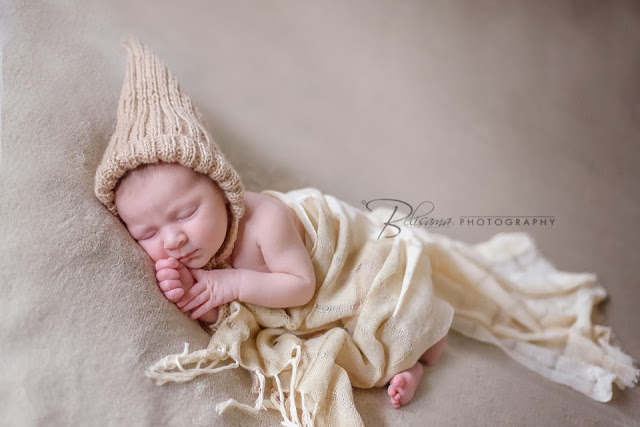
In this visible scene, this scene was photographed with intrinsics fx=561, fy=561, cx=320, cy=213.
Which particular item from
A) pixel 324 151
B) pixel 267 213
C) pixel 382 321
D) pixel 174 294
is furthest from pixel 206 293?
pixel 324 151

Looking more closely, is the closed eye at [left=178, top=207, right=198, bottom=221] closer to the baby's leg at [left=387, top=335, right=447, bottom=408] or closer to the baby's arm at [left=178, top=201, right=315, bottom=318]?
the baby's arm at [left=178, top=201, right=315, bottom=318]

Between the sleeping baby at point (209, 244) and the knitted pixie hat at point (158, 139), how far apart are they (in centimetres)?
2

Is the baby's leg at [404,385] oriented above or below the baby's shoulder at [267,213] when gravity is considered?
below

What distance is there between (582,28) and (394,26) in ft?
2.36

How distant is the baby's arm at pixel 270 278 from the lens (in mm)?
1016

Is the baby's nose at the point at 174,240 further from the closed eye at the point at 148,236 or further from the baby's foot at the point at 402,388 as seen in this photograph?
the baby's foot at the point at 402,388

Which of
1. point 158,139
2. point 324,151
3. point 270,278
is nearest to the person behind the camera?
point 158,139

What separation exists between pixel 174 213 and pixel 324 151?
681mm

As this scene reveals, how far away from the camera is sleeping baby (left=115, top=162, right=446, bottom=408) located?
95 cm

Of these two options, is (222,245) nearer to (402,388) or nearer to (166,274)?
(166,274)

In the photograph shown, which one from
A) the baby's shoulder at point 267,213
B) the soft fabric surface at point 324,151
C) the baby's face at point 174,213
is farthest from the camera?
the baby's shoulder at point 267,213

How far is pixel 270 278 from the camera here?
41.1 inches

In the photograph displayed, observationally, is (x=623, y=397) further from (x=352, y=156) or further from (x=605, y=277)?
(x=352, y=156)

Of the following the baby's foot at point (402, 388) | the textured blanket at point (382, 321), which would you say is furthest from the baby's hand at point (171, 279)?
the baby's foot at point (402, 388)
